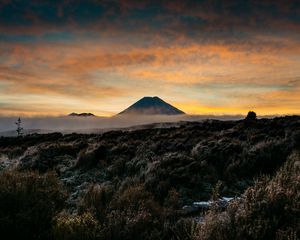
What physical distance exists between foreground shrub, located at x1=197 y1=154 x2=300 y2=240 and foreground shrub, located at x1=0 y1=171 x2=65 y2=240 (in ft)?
8.04

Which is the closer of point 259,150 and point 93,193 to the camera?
point 93,193

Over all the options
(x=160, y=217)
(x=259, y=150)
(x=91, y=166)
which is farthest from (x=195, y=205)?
(x=91, y=166)

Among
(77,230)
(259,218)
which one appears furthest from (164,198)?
(259,218)

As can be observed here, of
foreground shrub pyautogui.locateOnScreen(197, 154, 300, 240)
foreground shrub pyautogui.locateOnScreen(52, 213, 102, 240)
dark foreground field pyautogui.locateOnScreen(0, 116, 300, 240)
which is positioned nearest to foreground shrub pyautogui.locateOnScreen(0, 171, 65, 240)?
dark foreground field pyautogui.locateOnScreen(0, 116, 300, 240)

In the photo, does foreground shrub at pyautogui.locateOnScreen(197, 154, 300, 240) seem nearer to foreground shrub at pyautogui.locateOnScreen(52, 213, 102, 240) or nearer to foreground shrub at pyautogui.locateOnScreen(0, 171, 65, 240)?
foreground shrub at pyautogui.locateOnScreen(52, 213, 102, 240)

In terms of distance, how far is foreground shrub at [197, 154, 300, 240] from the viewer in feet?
17.7

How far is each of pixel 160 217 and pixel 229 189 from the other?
346cm

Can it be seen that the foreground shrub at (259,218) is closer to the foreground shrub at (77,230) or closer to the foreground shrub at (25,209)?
the foreground shrub at (77,230)

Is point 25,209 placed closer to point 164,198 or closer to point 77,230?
point 77,230

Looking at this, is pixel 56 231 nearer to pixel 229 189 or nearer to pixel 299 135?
pixel 229 189

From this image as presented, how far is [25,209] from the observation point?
6.17 meters

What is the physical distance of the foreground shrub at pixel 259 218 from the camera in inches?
212

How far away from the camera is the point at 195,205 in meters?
8.33

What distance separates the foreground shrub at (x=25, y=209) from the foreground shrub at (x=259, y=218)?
2.45m
